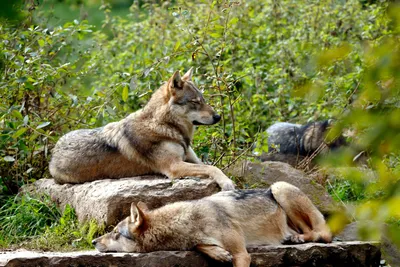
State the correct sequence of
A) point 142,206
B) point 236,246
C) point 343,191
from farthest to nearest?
point 343,191 → point 142,206 → point 236,246

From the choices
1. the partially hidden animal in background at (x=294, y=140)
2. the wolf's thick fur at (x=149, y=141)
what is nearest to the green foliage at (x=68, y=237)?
the wolf's thick fur at (x=149, y=141)

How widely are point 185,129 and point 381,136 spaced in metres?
6.74

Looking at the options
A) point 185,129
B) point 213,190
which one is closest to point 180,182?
point 213,190

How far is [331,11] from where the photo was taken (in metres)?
13.9

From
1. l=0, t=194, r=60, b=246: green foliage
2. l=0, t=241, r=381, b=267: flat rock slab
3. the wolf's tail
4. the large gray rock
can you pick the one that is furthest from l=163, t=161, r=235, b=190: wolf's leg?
l=0, t=194, r=60, b=246: green foliage

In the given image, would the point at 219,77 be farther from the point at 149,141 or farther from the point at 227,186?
the point at 227,186

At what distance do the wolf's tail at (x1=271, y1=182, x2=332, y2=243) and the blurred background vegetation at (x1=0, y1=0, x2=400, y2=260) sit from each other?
57cm

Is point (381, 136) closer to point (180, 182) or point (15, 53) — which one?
point (180, 182)

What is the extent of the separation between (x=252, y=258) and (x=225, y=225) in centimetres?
41

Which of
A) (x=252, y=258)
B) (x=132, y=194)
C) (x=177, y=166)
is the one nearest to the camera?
(x=252, y=258)

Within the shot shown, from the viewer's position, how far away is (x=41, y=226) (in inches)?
324

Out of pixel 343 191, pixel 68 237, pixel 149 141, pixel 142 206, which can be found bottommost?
pixel 343 191

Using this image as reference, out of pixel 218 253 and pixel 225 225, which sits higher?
pixel 225 225

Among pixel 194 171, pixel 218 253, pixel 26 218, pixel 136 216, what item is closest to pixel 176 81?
pixel 194 171
